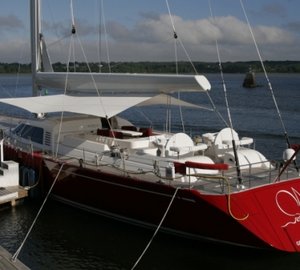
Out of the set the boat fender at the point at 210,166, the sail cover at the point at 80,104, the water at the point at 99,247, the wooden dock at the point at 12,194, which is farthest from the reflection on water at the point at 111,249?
the sail cover at the point at 80,104

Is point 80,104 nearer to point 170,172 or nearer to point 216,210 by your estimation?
point 170,172

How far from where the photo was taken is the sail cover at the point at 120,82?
13094 millimetres

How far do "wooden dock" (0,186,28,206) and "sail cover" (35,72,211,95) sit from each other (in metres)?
3.69

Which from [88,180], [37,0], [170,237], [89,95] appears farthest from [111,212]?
[37,0]

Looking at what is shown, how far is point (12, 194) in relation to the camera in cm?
1559

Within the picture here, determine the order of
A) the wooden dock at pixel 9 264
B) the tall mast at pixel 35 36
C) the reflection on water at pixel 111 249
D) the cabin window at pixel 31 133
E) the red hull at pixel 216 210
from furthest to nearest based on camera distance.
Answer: the tall mast at pixel 35 36 < the cabin window at pixel 31 133 < the reflection on water at pixel 111 249 < the red hull at pixel 216 210 < the wooden dock at pixel 9 264

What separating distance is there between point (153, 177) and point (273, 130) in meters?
21.4

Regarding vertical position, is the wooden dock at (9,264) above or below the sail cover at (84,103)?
below

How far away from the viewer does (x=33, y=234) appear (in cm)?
1384

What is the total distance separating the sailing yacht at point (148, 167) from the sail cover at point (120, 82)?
0.11 feet

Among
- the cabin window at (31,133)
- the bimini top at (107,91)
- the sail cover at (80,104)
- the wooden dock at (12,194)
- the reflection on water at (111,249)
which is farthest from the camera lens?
the cabin window at (31,133)

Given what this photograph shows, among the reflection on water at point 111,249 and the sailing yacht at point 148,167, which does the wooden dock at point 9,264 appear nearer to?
the reflection on water at point 111,249

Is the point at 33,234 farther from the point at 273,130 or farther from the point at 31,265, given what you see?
the point at 273,130

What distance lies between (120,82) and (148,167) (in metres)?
3.19
